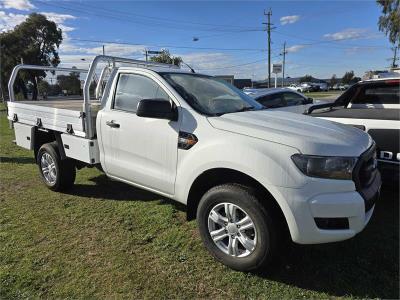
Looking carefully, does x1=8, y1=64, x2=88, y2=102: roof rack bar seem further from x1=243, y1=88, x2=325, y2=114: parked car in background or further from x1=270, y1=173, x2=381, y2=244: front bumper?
x1=270, y1=173, x2=381, y2=244: front bumper

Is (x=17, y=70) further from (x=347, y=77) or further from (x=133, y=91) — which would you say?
(x=347, y=77)

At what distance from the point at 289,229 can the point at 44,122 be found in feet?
13.7

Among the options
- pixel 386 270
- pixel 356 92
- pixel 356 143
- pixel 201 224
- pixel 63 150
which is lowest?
pixel 386 270

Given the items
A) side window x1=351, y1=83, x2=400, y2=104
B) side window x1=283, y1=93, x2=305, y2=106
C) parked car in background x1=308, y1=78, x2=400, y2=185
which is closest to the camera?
parked car in background x1=308, y1=78, x2=400, y2=185

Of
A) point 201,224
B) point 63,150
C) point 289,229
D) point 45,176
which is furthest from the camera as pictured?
point 45,176

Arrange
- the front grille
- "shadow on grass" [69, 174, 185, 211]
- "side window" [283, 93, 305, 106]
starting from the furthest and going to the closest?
1. "side window" [283, 93, 305, 106]
2. "shadow on grass" [69, 174, 185, 211]
3. the front grille

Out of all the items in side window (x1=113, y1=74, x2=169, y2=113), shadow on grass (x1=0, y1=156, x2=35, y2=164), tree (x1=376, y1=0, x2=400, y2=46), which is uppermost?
tree (x1=376, y1=0, x2=400, y2=46)

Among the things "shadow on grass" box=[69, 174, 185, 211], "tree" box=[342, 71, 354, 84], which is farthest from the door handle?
"tree" box=[342, 71, 354, 84]

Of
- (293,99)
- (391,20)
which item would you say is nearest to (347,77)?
(391,20)

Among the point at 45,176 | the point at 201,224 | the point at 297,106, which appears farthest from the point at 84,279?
the point at 297,106

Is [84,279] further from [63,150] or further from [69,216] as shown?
[63,150]

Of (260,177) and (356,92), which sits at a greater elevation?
(356,92)

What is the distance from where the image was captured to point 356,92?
595 centimetres

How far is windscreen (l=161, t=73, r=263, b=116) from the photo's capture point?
396cm
